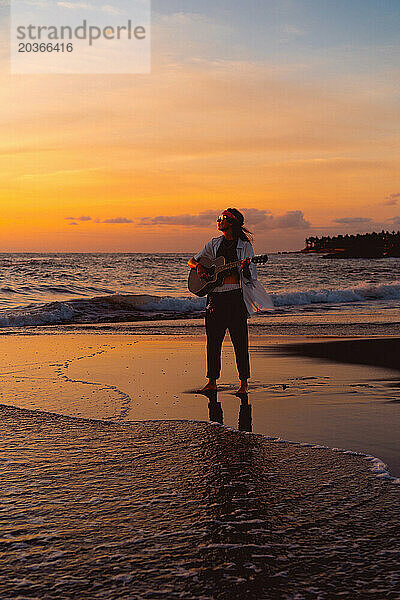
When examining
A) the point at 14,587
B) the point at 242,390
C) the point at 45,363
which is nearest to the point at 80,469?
the point at 14,587

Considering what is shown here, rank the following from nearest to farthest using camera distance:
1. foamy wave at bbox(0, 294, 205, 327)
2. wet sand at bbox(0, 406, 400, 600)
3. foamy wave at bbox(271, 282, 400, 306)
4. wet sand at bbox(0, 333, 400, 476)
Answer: wet sand at bbox(0, 406, 400, 600), wet sand at bbox(0, 333, 400, 476), foamy wave at bbox(0, 294, 205, 327), foamy wave at bbox(271, 282, 400, 306)

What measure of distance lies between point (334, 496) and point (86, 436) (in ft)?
7.49

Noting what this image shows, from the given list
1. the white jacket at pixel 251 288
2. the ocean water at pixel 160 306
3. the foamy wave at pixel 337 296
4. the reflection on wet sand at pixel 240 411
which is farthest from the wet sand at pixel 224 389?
the foamy wave at pixel 337 296

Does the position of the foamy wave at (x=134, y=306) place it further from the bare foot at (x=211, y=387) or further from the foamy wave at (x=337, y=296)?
the bare foot at (x=211, y=387)

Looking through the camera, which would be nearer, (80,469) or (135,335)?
(80,469)

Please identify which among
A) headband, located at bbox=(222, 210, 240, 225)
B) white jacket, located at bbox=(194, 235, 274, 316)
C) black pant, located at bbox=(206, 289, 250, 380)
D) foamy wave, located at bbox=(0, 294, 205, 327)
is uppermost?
headband, located at bbox=(222, 210, 240, 225)

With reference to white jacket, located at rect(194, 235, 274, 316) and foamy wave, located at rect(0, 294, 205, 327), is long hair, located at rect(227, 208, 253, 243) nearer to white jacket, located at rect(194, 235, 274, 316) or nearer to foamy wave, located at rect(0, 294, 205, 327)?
white jacket, located at rect(194, 235, 274, 316)

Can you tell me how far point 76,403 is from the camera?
6730mm

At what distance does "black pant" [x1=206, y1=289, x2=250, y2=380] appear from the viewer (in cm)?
737

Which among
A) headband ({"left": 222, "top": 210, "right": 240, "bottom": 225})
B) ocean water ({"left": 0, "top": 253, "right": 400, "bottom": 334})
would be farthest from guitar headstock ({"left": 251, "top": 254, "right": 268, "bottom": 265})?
ocean water ({"left": 0, "top": 253, "right": 400, "bottom": 334})

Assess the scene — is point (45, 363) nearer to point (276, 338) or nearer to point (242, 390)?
point (242, 390)

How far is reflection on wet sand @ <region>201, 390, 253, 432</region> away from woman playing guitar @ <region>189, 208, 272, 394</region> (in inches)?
6.5

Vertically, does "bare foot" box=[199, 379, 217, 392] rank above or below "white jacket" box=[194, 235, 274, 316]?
below

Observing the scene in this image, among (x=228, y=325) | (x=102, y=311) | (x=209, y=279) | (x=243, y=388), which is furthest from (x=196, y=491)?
(x=102, y=311)
